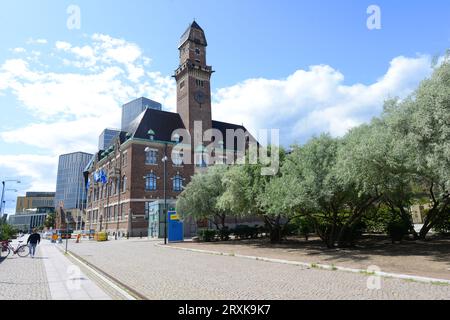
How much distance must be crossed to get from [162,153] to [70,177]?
419 ft

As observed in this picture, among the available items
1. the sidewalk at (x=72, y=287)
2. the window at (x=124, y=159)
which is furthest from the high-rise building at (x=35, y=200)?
the sidewalk at (x=72, y=287)

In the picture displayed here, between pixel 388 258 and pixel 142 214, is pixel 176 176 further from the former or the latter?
pixel 388 258

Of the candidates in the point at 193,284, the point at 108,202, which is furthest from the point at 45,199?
the point at 193,284

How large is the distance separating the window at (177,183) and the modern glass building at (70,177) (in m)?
116

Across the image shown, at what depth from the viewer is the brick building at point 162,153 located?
50.3m

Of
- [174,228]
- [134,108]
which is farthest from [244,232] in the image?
[134,108]

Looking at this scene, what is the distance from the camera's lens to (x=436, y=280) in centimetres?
912

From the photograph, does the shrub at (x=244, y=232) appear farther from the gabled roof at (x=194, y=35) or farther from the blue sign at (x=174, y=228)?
the gabled roof at (x=194, y=35)

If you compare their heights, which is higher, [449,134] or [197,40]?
[197,40]

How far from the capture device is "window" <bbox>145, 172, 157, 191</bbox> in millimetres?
51500

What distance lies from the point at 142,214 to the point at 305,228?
96.4 ft

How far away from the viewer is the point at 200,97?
6012cm

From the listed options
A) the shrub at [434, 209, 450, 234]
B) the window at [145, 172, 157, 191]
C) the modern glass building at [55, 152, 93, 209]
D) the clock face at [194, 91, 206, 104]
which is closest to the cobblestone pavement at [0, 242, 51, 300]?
the shrub at [434, 209, 450, 234]

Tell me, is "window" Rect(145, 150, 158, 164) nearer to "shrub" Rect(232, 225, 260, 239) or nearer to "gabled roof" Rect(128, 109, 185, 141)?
"gabled roof" Rect(128, 109, 185, 141)
